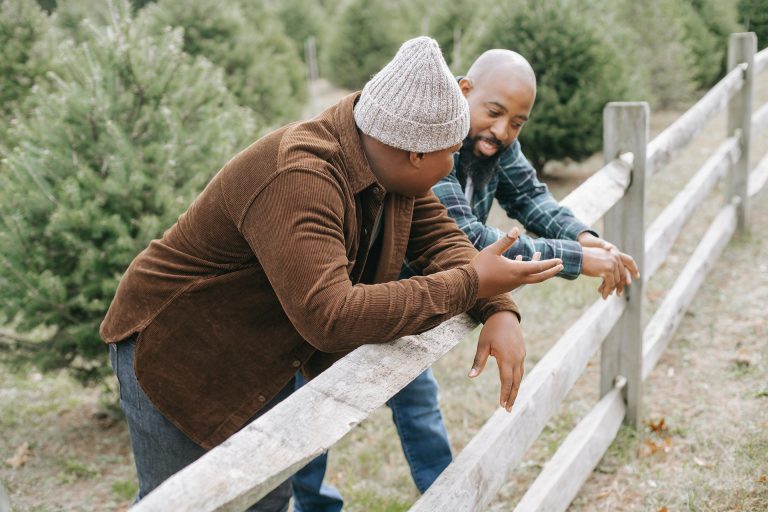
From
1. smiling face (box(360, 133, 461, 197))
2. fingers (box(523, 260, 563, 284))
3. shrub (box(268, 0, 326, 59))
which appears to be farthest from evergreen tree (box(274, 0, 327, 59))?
fingers (box(523, 260, 563, 284))

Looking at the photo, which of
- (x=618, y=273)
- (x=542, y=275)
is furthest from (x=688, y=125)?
(x=542, y=275)

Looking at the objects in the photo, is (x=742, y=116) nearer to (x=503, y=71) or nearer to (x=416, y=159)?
(x=503, y=71)

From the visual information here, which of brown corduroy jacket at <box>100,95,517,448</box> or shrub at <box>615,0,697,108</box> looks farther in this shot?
shrub at <box>615,0,697,108</box>

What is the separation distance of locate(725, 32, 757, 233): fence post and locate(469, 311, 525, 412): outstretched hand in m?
4.86

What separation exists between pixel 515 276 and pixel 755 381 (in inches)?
113

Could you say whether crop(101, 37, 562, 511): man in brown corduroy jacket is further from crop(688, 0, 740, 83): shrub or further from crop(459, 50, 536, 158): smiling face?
crop(688, 0, 740, 83): shrub

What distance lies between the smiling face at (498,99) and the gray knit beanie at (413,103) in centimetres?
77

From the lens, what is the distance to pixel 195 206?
1881 millimetres

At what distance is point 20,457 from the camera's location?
3990 mm

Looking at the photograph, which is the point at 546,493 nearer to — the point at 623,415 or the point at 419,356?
the point at 623,415

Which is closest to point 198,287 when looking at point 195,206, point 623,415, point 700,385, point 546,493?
point 195,206

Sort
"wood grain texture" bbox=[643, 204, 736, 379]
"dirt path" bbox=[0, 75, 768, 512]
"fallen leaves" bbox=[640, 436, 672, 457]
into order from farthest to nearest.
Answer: "wood grain texture" bbox=[643, 204, 736, 379] → "fallen leaves" bbox=[640, 436, 672, 457] → "dirt path" bbox=[0, 75, 768, 512]

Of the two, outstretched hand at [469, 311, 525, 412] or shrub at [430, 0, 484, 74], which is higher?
outstretched hand at [469, 311, 525, 412]

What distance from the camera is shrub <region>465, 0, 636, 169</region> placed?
7.68m
